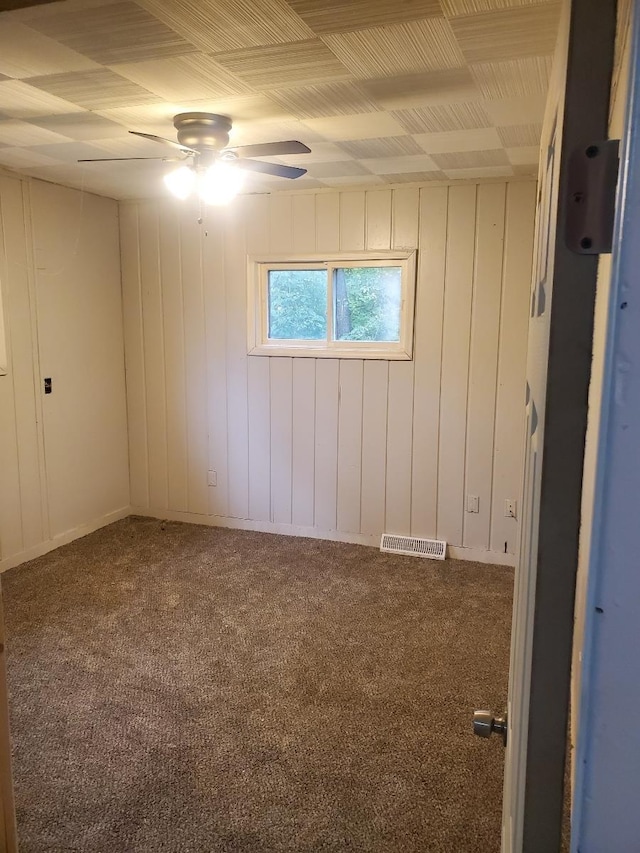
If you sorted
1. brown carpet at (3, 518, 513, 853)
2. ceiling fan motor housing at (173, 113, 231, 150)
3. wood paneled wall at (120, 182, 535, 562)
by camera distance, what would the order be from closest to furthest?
brown carpet at (3, 518, 513, 853) < ceiling fan motor housing at (173, 113, 231, 150) < wood paneled wall at (120, 182, 535, 562)

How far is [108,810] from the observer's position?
6.63ft

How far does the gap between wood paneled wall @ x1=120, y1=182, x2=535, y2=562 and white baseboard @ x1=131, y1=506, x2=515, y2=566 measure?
0.5 inches

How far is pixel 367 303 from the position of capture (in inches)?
166

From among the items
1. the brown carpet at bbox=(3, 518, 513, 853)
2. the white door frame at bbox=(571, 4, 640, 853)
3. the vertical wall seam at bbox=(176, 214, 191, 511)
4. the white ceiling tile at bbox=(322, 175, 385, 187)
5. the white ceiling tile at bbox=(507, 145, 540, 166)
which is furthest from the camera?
the vertical wall seam at bbox=(176, 214, 191, 511)

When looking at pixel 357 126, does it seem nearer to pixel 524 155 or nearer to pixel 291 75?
pixel 291 75

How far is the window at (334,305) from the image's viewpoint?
4.11 meters

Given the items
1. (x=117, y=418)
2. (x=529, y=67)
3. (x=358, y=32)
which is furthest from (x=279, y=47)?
(x=117, y=418)

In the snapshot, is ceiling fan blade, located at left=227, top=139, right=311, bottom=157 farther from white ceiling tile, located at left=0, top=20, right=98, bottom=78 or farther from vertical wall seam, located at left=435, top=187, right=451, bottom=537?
vertical wall seam, located at left=435, top=187, right=451, bottom=537

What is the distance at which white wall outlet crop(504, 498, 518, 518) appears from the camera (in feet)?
13.2

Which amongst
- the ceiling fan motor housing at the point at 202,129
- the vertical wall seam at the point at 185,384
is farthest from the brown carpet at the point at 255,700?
the ceiling fan motor housing at the point at 202,129

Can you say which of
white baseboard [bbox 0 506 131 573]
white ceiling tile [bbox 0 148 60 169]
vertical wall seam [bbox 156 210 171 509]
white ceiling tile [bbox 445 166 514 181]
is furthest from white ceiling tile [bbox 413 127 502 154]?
white baseboard [bbox 0 506 131 573]

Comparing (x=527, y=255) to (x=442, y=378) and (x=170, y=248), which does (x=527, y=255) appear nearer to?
(x=442, y=378)

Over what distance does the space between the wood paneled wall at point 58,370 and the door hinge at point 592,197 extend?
3785 mm

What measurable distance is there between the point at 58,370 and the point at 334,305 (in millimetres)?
1880
